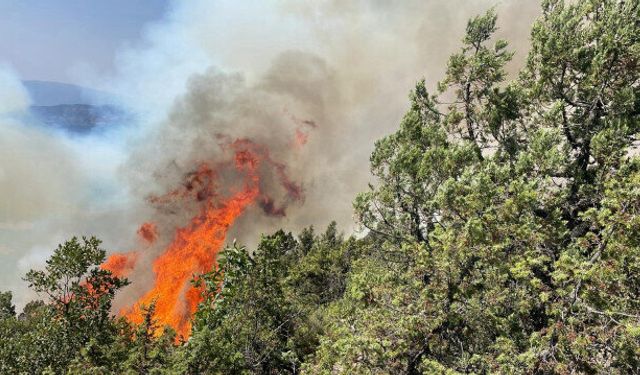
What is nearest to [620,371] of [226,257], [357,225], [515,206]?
[515,206]

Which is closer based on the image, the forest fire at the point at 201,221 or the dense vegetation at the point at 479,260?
the dense vegetation at the point at 479,260

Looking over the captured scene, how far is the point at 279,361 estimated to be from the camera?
1798 cm

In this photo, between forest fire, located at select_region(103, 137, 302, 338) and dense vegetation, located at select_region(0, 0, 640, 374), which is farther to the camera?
forest fire, located at select_region(103, 137, 302, 338)

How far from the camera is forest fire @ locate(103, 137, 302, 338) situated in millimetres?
58562

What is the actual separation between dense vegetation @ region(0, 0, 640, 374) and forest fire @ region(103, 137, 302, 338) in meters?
40.5

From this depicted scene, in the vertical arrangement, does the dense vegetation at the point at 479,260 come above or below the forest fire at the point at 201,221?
below

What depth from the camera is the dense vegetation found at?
9.78 metres

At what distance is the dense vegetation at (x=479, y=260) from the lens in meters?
9.78

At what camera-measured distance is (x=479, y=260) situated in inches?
472

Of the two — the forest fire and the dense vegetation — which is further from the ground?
the forest fire

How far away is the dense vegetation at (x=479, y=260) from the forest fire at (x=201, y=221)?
1594 inches

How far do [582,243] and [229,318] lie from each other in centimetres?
1240

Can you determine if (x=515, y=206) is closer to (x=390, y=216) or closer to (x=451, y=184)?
(x=451, y=184)

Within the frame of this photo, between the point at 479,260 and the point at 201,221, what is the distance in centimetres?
6661
